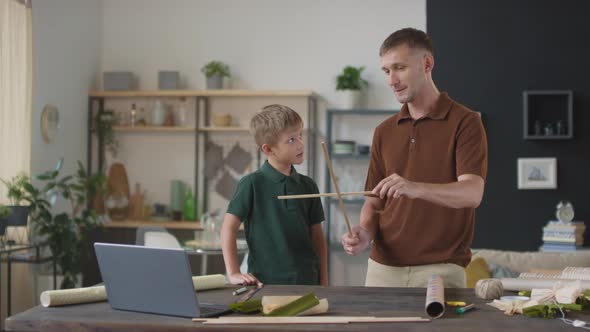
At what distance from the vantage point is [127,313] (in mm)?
1875

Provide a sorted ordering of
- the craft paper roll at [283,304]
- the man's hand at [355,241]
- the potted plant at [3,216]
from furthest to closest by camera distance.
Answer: the potted plant at [3,216] → the man's hand at [355,241] → the craft paper roll at [283,304]

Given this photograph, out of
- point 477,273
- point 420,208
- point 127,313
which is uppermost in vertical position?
point 420,208

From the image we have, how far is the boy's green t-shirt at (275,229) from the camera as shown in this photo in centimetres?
264

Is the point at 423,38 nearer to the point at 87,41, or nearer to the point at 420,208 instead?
the point at 420,208

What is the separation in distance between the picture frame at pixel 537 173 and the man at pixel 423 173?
13.1 feet

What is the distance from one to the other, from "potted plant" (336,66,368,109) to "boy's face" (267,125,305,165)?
14.3 ft

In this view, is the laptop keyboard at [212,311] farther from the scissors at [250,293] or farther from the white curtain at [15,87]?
the white curtain at [15,87]

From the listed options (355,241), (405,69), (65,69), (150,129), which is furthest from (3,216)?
(405,69)

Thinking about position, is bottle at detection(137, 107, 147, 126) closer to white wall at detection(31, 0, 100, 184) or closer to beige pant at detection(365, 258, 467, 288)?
white wall at detection(31, 0, 100, 184)

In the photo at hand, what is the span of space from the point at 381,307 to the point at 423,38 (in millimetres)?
1103

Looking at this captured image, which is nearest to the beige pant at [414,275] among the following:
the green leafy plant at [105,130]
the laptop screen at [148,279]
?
the laptop screen at [148,279]

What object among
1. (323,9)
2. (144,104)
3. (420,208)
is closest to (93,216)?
(144,104)

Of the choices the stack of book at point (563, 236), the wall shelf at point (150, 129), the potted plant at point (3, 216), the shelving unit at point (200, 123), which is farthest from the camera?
the wall shelf at point (150, 129)

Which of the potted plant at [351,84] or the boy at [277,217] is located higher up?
the potted plant at [351,84]
